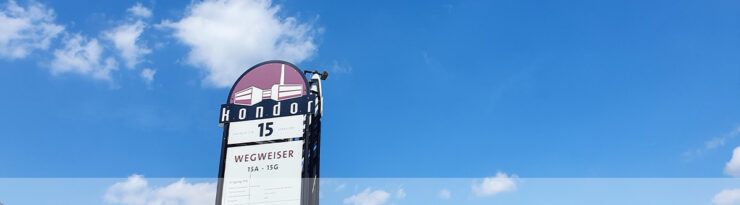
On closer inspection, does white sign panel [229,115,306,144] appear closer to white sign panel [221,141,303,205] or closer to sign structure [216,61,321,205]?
sign structure [216,61,321,205]

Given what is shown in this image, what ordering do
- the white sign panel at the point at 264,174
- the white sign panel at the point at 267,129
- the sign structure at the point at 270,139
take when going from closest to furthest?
the white sign panel at the point at 264,174 < the sign structure at the point at 270,139 < the white sign panel at the point at 267,129

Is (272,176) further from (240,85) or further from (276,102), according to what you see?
(240,85)

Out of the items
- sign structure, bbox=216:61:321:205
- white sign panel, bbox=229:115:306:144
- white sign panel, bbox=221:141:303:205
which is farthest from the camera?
white sign panel, bbox=229:115:306:144

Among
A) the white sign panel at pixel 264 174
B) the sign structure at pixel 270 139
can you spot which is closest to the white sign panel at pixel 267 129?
the sign structure at pixel 270 139

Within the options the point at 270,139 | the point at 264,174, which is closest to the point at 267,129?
the point at 270,139

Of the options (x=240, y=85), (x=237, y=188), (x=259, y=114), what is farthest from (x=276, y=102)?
(x=237, y=188)

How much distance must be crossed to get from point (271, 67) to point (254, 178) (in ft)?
13.3

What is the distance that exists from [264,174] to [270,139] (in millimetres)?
1128

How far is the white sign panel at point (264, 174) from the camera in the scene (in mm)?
16312

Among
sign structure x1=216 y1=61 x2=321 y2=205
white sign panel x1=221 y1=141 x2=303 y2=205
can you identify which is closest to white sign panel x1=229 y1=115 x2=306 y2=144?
sign structure x1=216 y1=61 x2=321 y2=205

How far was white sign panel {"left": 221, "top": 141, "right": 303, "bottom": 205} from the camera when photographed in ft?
53.5

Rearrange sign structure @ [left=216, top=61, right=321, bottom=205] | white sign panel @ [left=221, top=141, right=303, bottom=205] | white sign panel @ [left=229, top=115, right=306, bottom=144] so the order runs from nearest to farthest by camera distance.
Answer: white sign panel @ [left=221, top=141, right=303, bottom=205] < sign structure @ [left=216, top=61, right=321, bottom=205] < white sign panel @ [left=229, top=115, right=306, bottom=144]

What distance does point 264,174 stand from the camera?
55.0ft

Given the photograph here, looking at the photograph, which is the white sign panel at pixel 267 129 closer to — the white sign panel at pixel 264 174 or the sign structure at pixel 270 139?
the sign structure at pixel 270 139
